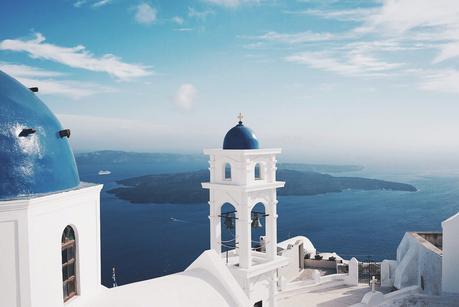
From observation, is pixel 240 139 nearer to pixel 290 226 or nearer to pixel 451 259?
pixel 451 259

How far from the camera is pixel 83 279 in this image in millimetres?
6621

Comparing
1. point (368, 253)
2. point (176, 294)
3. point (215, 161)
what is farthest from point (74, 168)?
point (368, 253)

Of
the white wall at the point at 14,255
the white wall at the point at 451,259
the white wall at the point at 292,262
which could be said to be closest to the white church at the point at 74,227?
the white wall at the point at 14,255

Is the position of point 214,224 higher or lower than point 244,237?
higher

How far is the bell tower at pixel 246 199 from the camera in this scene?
10.8m

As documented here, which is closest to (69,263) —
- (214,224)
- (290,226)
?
(214,224)

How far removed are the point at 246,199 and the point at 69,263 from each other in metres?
5.27

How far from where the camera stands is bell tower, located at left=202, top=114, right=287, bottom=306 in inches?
424

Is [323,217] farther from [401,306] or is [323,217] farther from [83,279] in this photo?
[83,279]

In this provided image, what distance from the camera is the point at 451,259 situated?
12.9 meters

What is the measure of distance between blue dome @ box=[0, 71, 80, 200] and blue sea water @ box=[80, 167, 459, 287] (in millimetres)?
39849

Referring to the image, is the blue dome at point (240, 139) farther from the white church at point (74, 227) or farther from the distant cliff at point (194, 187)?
the distant cliff at point (194, 187)

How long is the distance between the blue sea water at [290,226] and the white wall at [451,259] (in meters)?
35.9

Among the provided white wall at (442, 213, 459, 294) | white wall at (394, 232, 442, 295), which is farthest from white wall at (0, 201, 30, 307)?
white wall at (394, 232, 442, 295)
